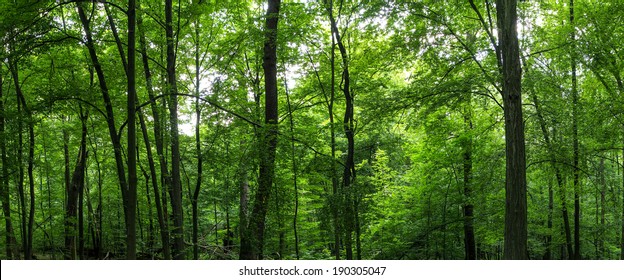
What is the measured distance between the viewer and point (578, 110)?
912cm

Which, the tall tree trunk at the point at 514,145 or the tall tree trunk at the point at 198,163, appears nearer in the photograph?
the tall tree trunk at the point at 514,145

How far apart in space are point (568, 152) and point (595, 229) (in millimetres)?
5900

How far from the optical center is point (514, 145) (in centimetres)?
657

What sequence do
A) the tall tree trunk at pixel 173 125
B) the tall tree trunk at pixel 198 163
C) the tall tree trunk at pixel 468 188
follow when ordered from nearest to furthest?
the tall tree trunk at pixel 173 125
the tall tree trunk at pixel 198 163
the tall tree trunk at pixel 468 188

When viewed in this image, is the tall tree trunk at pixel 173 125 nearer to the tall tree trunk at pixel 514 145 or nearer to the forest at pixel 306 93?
the forest at pixel 306 93

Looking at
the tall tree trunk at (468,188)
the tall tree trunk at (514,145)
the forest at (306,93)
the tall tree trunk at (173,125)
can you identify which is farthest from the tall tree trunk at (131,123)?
the tall tree trunk at (468,188)

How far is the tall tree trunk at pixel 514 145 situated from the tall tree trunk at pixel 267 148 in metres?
3.62

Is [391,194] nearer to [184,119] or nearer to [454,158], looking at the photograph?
[454,158]

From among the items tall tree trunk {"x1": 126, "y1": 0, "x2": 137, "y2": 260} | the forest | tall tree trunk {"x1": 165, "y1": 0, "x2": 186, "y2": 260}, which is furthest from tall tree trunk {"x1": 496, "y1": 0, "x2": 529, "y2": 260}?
tall tree trunk {"x1": 126, "y1": 0, "x2": 137, "y2": 260}

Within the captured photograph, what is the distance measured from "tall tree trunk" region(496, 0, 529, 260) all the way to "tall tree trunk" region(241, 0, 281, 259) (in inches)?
143

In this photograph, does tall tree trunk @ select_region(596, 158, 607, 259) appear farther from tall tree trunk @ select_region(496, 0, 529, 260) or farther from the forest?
tall tree trunk @ select_region(496, 0, 529, 260)

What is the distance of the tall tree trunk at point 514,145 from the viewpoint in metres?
6.49

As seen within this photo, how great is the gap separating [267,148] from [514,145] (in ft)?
12.7

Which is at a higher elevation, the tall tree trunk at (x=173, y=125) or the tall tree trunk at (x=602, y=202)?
the tall tree trunk at (x=173, y=125)
